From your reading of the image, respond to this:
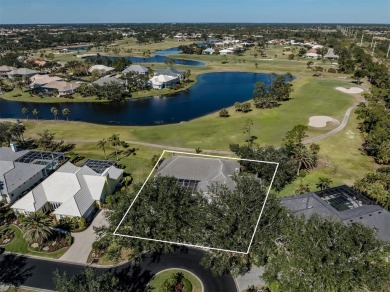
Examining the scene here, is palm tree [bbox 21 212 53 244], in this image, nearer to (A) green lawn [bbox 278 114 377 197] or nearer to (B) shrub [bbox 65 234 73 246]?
(B) shrub [bbox 65 234 73 246]

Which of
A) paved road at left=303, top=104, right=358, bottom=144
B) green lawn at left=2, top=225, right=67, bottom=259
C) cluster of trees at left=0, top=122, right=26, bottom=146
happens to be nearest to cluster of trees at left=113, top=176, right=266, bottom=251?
green lawn at left=2, top=225, right=67, bottom=259

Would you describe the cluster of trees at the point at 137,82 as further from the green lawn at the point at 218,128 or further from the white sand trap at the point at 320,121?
the white sand trap at the point at 320,121

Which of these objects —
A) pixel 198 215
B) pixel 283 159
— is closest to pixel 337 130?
pixel 283 159

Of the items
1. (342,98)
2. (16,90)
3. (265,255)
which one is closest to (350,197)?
(265,255)

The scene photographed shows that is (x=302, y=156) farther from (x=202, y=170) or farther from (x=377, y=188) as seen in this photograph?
(x=202, y=170)

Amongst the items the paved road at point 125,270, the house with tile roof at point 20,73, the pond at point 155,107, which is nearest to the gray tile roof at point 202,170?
the paved road at point 125,270
